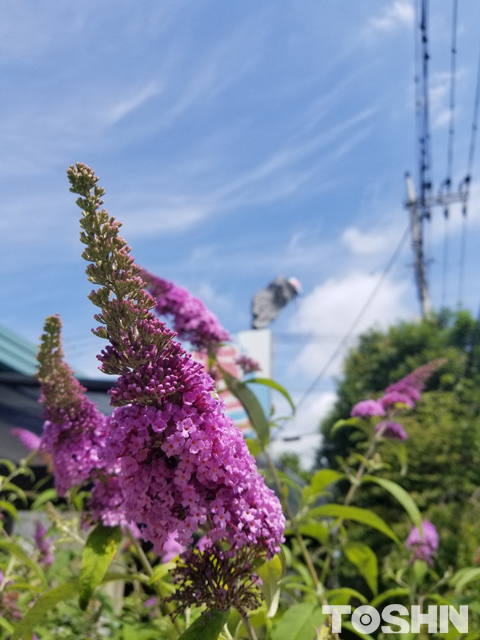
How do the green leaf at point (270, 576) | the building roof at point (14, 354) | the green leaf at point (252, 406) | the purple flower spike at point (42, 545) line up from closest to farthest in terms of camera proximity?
the green leaf at point (270, 576) < the green leaf at point (252, 406) < the purple flower spike at point (42, 545) < the building roof at point (14, 354)

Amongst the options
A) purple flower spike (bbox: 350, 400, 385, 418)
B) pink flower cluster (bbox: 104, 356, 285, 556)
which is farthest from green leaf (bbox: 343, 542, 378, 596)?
pink flower cluster (bbox: 104, 356, 285, 556)

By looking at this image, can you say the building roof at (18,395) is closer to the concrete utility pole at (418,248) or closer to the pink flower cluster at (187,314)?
the pink flower cluster at (187,314)

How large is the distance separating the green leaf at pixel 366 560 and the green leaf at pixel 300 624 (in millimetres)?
931

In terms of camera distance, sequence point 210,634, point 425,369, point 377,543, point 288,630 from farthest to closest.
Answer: point 377,543, point 425,369, point 288,630, point 210,634

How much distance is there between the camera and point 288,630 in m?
1.25

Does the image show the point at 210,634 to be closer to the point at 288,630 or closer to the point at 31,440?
the point at 288,630

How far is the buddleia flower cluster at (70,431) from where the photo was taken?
133cm

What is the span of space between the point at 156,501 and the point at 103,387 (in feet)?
9.73

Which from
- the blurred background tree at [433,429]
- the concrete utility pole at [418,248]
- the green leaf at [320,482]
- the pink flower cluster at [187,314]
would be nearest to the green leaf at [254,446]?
the green leaf at [320,482]

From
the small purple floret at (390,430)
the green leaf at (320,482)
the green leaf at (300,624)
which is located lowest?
the green leaf at (300,624)

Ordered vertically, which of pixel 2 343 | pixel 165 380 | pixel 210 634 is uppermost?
pixel 2 343

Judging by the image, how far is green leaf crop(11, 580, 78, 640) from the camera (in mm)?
1152

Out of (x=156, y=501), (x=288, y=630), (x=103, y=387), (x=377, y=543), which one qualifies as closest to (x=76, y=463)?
(x=156, y=501)

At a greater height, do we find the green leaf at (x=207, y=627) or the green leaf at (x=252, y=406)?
the green leaf at (x=252, y=406)
